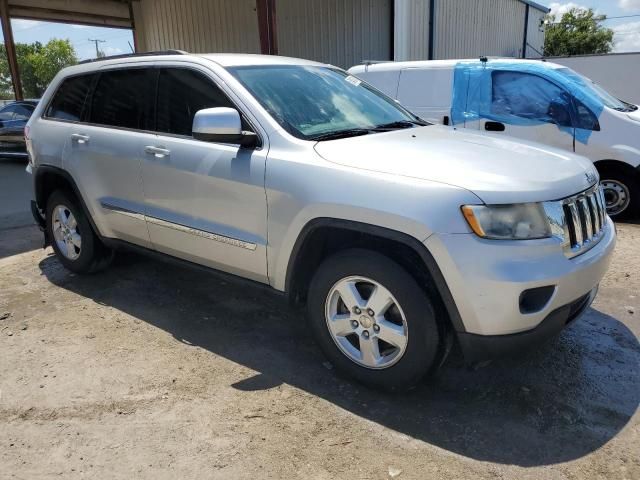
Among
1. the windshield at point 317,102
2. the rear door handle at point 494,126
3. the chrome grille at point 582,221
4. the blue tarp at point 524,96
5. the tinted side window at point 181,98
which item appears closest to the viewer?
the chrome grille at point 582,221

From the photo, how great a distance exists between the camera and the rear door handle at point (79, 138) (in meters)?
4.29

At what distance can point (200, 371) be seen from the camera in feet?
10.9

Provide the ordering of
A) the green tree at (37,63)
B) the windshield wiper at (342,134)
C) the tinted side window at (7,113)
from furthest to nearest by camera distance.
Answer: the green tree at (37,63) < the tinted side window at (7,113) < the windshield wiper at (342,134)

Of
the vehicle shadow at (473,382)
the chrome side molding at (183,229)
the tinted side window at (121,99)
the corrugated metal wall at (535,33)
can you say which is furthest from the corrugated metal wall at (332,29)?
the vehicle shadow at (473,382)

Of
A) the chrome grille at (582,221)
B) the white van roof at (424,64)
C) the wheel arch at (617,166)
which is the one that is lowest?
the wheel arch at (617,166)

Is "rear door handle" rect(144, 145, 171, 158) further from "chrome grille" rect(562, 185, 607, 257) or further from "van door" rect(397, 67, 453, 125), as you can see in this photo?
"van door" rect(397, 67, 453, 125)

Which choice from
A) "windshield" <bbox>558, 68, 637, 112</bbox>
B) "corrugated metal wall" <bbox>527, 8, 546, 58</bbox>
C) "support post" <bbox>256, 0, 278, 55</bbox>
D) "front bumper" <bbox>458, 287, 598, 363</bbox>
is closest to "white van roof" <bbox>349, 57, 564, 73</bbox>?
"windshield" <bbox>558, 68, 637, 112</bbox>

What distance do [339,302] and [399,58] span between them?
11914 millimetres

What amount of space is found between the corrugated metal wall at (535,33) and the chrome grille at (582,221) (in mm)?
24752

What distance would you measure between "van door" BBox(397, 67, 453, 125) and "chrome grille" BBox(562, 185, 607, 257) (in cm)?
461

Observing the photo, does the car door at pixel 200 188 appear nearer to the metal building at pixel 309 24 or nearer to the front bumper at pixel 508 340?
the front bumper at pixel 508 340

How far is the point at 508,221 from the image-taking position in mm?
2508

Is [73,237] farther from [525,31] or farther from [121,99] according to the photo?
[525,31]

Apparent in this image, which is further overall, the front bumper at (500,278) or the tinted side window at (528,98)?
the tinted side window at (528,98)
